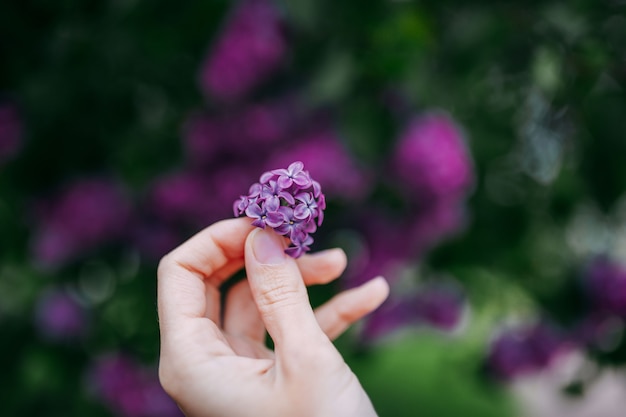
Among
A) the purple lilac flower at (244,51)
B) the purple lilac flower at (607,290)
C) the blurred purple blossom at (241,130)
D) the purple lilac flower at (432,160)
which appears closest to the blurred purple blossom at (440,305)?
the purple lilac flower at (607,290)

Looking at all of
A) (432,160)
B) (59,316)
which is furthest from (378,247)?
(59,316)

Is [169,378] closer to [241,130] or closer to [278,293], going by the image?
[278,293]

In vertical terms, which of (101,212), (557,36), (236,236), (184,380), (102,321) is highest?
(557,36)

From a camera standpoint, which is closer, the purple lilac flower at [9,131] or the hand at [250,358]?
the hand at [250,358]

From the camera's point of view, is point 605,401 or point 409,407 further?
point 605,401

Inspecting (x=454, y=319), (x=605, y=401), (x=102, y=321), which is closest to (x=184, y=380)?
(x=102, y=321)

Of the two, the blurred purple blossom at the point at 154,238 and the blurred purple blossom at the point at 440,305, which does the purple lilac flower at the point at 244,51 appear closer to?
the blurred purple blossom at the point at 154,238

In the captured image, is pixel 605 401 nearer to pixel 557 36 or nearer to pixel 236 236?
pixel 557 36
